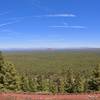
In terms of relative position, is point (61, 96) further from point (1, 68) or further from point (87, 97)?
point (1, 68)

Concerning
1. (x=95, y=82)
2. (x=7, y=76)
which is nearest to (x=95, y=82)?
(x=95, y=82)

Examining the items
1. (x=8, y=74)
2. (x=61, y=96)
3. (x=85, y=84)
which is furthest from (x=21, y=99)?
(x=85, y=84)

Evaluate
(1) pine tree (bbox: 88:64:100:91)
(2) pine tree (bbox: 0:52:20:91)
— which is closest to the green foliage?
(1) pine tree (bbox: 88:64:100:91)

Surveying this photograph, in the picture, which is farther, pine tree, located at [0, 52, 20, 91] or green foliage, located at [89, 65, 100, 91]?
green foliage, located at [89, 65, 100, 91]

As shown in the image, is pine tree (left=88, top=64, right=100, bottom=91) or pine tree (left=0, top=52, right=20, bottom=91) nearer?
pine tree (left=0, top=52, right=20, bottom=91)

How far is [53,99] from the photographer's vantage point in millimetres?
18938

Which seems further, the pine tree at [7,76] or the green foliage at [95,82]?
the green foliage at [95,82]

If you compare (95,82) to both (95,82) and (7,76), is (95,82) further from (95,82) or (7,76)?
(7,76)

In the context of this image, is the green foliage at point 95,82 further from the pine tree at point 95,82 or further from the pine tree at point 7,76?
the pine tree at point 7,76

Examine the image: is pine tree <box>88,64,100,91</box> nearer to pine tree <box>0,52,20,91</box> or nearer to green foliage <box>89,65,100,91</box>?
green foliage <box>89,65,100,91</box>

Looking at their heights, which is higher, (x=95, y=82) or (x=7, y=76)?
(x=7, y=76)

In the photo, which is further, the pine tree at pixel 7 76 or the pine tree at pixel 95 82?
the pine tree at pixel 95 82

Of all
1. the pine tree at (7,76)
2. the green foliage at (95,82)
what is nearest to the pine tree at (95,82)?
the green foliage at (95,82)

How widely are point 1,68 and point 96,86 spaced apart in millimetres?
16011
